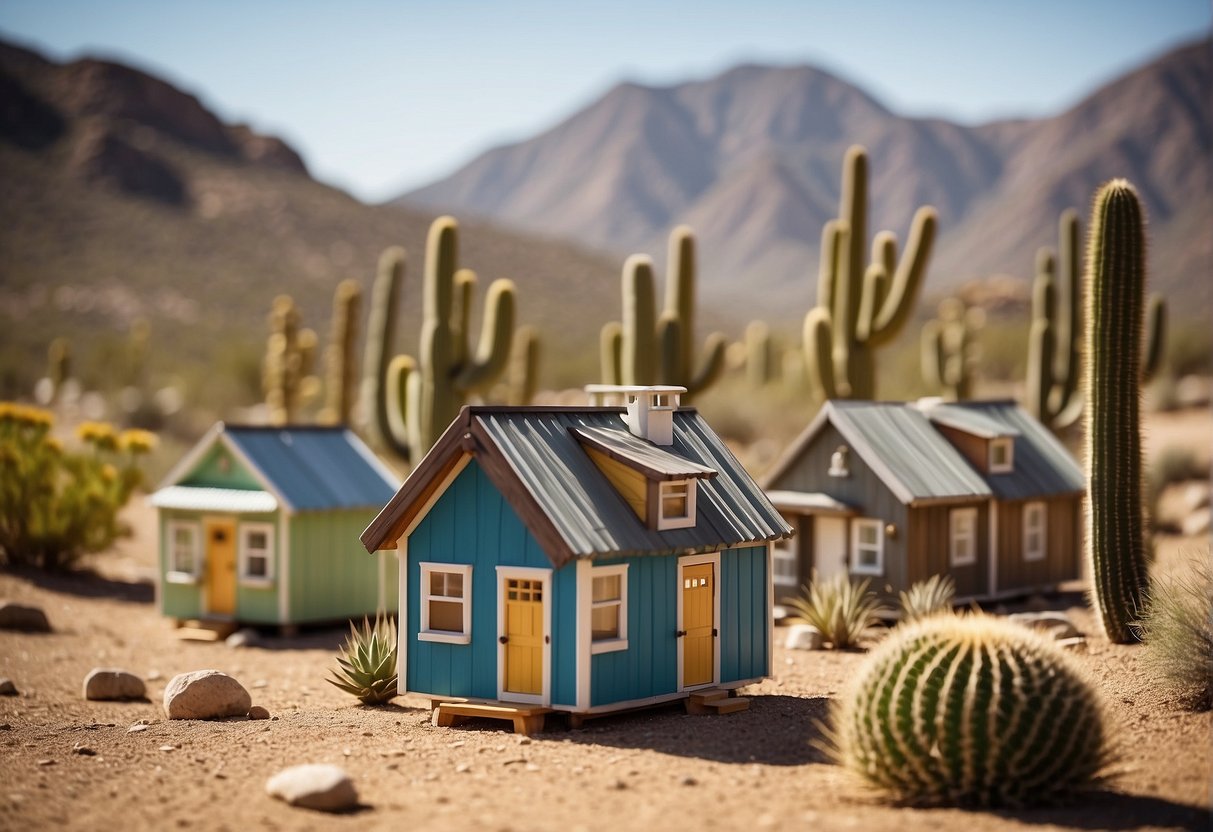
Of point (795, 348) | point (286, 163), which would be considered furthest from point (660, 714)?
point (286, 163)

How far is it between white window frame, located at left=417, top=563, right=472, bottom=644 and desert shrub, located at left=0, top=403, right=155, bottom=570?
1341 cm

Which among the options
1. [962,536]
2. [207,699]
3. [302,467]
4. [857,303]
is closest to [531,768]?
[207,699]

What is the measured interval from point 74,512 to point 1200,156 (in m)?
117

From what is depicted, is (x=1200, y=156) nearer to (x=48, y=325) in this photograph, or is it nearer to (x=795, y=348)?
(x=795, y=348)

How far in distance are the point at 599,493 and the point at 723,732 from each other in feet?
7.99

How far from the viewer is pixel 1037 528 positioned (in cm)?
2227

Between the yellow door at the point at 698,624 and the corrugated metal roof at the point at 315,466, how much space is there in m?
8.38

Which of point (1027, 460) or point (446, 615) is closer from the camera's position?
point (446, 615)

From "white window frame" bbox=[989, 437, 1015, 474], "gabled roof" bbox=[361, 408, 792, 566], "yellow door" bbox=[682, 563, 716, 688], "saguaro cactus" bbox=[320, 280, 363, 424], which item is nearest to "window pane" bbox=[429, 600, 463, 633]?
"gabled roof" bbox=[361, 408, 792, 566]

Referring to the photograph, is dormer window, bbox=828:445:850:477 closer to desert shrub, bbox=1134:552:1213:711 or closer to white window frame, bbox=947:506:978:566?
white window frame, bbox=947:506:978:566

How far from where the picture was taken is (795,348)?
45969mm

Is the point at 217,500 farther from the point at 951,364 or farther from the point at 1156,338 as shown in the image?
the point at 1156,338

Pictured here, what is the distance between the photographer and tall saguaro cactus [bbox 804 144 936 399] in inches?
1016

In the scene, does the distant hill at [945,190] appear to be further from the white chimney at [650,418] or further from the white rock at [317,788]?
the white rock at [317,788]
